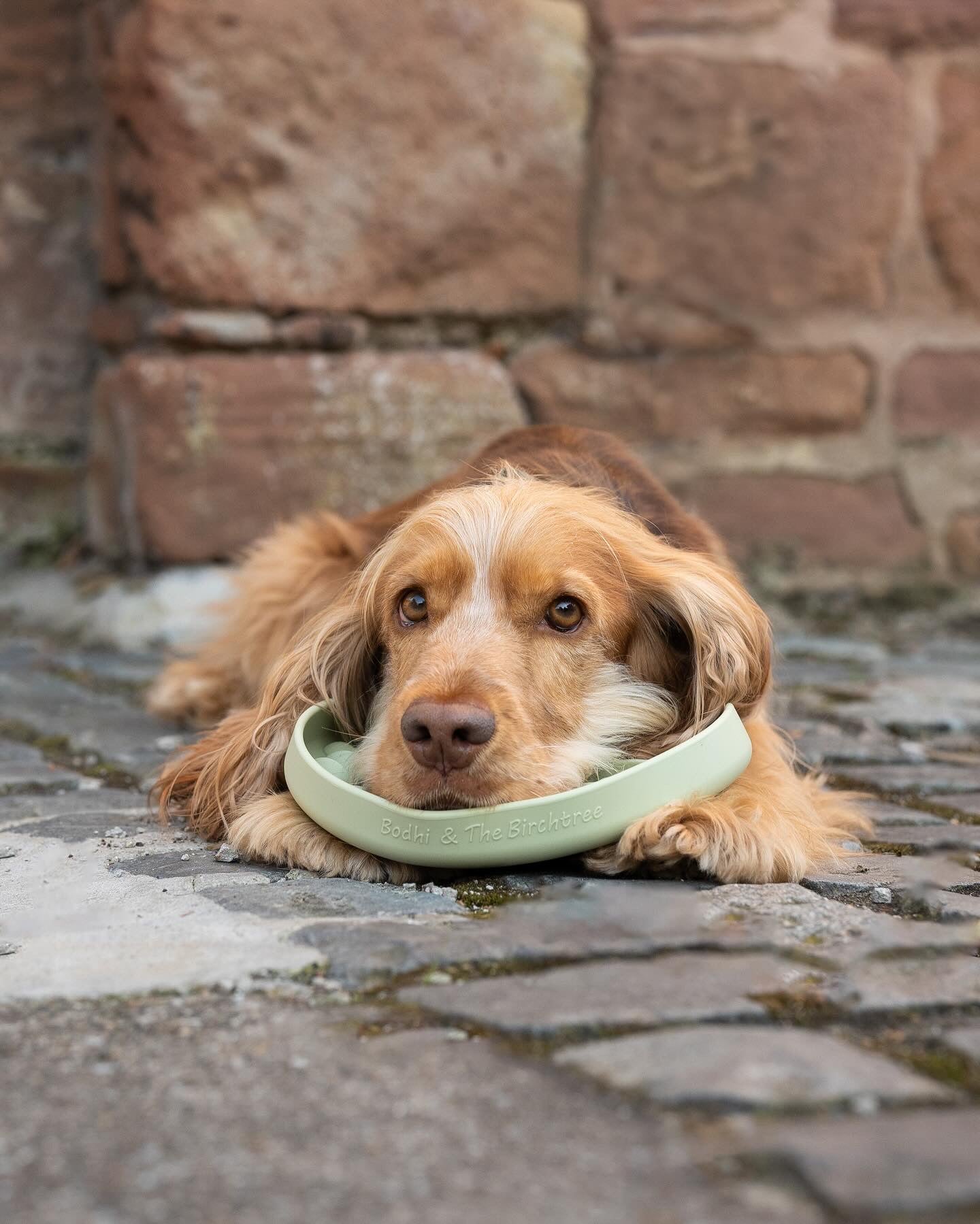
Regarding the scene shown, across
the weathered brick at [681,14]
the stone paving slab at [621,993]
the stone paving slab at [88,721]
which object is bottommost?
the stone paving slab at [88,721]

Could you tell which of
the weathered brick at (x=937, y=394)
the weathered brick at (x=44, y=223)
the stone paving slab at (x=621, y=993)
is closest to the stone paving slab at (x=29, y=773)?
the stone paving slab at (x=621, y=993)

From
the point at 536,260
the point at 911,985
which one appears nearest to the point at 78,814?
the point at 911,985

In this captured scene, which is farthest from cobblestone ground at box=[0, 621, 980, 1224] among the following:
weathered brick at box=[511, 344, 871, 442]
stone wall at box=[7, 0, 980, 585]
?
weathered brick at box=[511, 344, 871, 442]

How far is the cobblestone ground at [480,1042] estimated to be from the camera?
123 cm

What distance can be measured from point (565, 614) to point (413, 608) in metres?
0.31

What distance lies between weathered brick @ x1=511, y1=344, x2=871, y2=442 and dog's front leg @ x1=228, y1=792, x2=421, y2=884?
9.86 feet

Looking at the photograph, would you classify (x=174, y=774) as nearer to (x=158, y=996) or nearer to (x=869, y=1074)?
(x=158, y=996)

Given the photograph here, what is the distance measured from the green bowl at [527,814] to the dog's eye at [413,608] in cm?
36

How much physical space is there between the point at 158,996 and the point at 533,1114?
1.80 ft

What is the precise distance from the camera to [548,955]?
1853mm

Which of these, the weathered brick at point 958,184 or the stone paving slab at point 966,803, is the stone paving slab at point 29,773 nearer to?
the stone paving slab at point 966,803

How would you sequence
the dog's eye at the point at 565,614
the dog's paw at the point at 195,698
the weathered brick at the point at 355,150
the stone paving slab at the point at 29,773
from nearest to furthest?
1. the dog's eye at the point at 565,614
2. the stone paving slab at the point at 29,773
3. the dog's paw at the point at 195,698
4. the weathered brick at the point at 355,150

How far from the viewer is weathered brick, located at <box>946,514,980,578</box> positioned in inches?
218

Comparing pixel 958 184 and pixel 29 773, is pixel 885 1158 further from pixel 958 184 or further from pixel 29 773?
pixel 958 184
